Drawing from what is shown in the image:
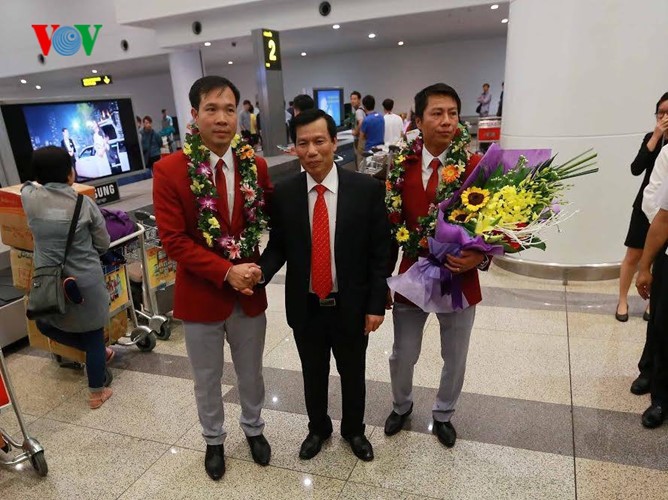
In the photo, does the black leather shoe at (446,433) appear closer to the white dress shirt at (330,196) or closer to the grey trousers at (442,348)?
the grey trousers at (442,348)

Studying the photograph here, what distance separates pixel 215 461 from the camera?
7.67 ft

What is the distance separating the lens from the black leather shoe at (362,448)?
238 cm

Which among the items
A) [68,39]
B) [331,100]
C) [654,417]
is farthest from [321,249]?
[68,39]

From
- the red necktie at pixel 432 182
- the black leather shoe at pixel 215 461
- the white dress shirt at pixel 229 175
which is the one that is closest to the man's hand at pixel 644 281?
the red necktie at pixel 432 182

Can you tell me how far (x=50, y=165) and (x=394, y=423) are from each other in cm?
241

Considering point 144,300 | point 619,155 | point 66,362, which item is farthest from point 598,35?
point 66,362

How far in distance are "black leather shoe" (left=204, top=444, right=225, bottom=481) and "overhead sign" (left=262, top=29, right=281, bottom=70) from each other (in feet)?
23.1

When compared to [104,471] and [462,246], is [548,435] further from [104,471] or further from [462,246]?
[104,471]

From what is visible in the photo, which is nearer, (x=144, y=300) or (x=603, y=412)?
(x=603, y=412)

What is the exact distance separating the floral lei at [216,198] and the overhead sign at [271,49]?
648 cm

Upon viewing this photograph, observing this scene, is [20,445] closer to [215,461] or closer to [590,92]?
[215,461]

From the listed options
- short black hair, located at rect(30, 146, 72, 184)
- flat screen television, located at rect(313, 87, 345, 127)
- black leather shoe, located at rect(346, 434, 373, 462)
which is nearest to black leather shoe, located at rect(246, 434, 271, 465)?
black leather shoe, located at rect(346, 434, 373, 462)

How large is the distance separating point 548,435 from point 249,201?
2010mm

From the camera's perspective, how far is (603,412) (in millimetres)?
2684
